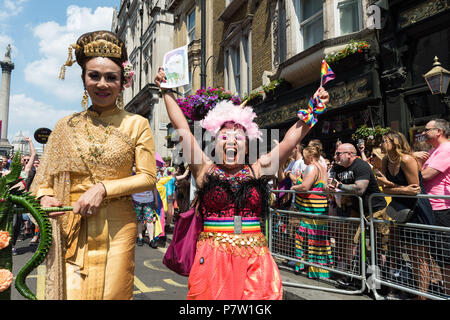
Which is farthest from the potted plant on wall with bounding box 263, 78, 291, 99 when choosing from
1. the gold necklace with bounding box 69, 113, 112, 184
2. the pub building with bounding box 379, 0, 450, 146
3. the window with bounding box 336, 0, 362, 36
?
the gold necklace with bounding box 69, 113, 112, 184

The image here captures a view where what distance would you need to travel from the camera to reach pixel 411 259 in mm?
3480

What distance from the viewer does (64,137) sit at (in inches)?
78.5

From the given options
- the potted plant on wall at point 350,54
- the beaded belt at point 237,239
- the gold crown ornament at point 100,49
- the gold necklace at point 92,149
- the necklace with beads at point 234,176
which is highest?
the potted plant on wall at point 350,54

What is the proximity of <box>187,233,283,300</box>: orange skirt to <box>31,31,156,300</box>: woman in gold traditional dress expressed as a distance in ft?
1.64

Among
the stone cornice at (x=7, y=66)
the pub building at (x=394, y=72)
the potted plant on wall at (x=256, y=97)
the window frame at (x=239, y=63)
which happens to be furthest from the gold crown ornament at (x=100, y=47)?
the stone cornice at (x=7, y=66)

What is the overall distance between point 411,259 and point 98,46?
361cm

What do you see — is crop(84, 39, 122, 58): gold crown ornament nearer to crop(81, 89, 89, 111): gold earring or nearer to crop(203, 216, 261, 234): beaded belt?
crop(81, 89, 89, 111): gold earring

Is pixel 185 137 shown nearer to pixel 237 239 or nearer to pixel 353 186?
pixel 237 239

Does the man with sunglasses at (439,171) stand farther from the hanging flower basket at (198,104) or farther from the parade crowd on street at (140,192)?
the hanging flower basket at (198,104)

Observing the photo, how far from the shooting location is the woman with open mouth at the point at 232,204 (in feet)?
7.27

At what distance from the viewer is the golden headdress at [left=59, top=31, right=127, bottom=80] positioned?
2.02 m

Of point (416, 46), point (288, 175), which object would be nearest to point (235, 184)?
point (288, 175)

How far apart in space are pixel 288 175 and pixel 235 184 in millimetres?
3921

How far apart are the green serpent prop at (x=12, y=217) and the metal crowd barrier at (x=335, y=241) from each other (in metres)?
3.39
